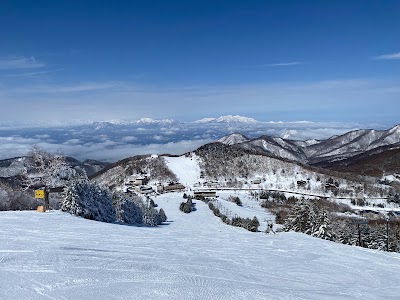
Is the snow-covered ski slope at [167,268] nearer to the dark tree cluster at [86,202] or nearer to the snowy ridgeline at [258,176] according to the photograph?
the dark tree cluster at [86,202]

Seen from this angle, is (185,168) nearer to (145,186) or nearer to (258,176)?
(258,176)

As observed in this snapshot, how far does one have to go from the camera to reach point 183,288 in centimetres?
945

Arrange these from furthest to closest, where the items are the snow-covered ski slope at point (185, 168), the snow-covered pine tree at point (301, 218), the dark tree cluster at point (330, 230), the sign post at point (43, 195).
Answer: the snow-covered ski slope at point (185, 168) < the snow-covered pine tree at point (301, 218) < the dark tree cluster at point (330, 230) < the sign post at point (43, 195)

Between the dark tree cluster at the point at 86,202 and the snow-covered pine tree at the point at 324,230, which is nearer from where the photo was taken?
the dark tree cluster at the point at 86,202

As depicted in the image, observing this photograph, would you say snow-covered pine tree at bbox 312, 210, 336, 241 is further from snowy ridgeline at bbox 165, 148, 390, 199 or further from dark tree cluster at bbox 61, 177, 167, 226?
snowy ridgeline at bbox 165, 148, 390, 199

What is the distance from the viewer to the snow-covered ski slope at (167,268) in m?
8.88

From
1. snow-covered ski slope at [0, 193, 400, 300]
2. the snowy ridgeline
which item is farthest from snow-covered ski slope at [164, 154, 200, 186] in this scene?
snow-covered ski slope at [0, 193, 400, 300]

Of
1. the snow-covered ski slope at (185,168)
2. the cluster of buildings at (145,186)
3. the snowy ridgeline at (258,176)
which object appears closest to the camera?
the cluster of buildings at (145,186)

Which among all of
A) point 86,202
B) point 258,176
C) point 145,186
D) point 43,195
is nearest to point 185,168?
point 258,176

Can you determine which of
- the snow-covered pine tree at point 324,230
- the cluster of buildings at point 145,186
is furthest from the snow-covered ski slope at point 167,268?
the cluster of buildings at point 145,186

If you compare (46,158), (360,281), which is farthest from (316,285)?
(46,158)

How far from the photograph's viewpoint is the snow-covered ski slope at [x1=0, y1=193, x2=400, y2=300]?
8.88m

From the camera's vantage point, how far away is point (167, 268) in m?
11.8

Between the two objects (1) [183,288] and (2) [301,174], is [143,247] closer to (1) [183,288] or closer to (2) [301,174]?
(1) [183,288]
